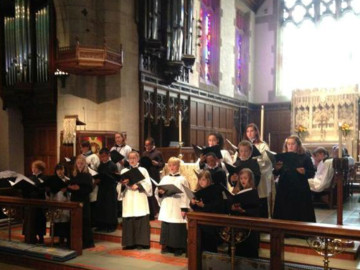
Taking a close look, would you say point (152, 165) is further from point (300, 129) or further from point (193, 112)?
point (300, 129)

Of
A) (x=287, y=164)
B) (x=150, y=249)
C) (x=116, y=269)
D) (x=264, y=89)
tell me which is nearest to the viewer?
(x=116, y=269)

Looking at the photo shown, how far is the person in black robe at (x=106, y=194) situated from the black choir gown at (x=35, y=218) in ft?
2.88

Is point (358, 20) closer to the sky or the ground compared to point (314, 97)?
closer to the sky

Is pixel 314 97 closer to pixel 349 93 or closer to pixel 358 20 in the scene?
pixel 349 93

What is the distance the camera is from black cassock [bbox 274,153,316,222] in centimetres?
545

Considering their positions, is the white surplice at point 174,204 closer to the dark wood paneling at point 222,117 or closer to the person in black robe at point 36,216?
the person in black robe at point 36,216

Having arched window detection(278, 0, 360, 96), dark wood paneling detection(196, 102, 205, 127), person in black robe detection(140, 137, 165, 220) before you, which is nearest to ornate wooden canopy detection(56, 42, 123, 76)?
person in black robe detection(140, 137, 165, 220)

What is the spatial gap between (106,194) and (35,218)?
3.85ft

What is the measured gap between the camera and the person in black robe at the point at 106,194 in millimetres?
6695

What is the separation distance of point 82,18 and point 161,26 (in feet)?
6.75

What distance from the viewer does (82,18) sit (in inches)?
352

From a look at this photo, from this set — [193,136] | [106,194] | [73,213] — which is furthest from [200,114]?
[73,213]

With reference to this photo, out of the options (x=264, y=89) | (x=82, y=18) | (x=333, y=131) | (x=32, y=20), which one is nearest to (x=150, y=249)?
(x=82, y=18)

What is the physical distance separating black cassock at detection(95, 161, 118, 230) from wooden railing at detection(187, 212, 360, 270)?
104 inches
